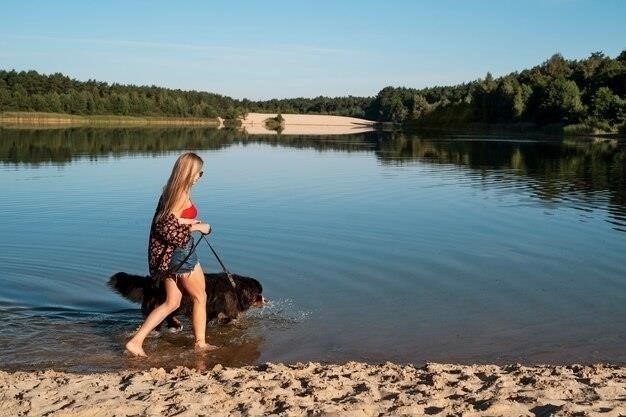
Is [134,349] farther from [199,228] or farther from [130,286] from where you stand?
[199,228]

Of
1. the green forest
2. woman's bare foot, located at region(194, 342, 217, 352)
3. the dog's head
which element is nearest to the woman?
woman's bare foot, located at region(194, 342, 217, 352)

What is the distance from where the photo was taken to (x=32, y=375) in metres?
6.32

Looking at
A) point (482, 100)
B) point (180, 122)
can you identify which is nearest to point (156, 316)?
point (482, 100)

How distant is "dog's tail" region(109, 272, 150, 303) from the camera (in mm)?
8227

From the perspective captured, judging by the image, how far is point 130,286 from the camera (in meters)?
8.30

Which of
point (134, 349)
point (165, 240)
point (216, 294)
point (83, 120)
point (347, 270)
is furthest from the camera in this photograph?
point (83, 120)

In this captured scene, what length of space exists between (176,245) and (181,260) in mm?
186

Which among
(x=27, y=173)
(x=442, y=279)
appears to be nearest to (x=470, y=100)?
(x=27, y=173)

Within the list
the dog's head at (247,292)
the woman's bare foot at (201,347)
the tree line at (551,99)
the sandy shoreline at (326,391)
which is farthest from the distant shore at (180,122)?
the sandy shoreline at (326,391)

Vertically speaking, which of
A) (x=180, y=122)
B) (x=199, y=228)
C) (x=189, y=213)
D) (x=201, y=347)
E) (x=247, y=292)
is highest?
(x=180, y=122)

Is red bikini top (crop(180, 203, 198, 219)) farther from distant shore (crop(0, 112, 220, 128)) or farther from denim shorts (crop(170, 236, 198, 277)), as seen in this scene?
distant shore (crop(0, 112, 220, 128))

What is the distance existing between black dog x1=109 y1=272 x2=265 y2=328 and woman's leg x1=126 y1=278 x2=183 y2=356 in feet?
2.22

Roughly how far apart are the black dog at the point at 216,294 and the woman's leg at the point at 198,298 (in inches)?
20.0

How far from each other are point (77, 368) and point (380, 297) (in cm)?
467
